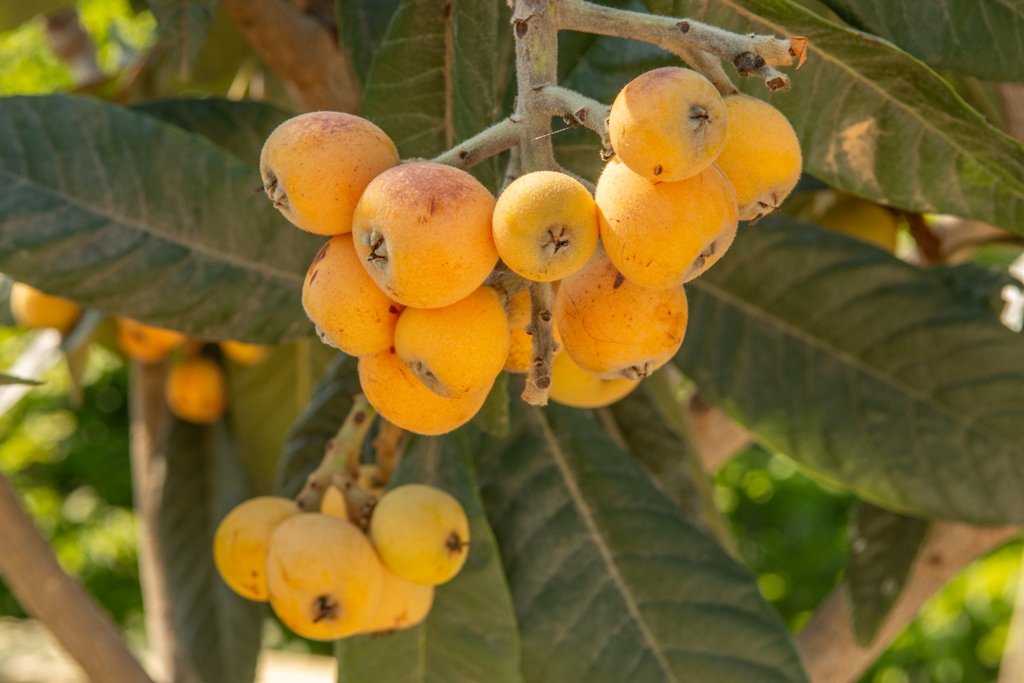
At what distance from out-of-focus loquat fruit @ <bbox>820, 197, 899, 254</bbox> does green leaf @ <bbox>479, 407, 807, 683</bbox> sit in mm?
484

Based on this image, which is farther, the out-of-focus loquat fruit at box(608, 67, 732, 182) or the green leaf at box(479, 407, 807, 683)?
the green leaf at box(479, 407, 807, 683)

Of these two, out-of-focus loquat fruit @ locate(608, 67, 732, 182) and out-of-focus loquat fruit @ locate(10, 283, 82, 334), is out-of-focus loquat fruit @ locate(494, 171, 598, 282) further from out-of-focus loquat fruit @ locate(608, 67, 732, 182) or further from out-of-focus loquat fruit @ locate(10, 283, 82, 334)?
out-of-focus loquat fruit @ locate(10, 283, 82, 334)

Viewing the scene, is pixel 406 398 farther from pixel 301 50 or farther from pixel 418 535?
pixel 301 50

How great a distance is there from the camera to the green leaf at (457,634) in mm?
875

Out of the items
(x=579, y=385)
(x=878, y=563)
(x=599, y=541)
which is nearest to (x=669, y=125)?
(x=579, y=385)

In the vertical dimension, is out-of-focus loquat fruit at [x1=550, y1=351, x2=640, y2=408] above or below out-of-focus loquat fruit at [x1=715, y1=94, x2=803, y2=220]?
below

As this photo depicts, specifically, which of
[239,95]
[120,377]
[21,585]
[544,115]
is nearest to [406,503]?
[544,115]

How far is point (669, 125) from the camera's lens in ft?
1.50

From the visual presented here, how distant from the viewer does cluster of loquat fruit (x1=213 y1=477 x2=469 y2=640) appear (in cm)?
70

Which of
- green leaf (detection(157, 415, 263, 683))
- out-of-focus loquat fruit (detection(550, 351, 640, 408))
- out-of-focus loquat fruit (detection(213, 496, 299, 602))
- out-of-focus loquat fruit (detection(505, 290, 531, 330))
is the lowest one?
green leaf (detection(157, 415, 263, 683))

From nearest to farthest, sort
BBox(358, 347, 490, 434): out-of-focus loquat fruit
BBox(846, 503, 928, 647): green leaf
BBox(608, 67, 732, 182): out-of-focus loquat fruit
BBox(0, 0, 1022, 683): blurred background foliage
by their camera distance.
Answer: BBox(608, 67, 732, 182): out-of-focus loquat fruit, BBox(358, 347, 490, 434): out-of-focus loquat fruit, BBox(846, 503, 928, 647): green leaf, BBox(0, 0, 1022, 683): blurred background foliage

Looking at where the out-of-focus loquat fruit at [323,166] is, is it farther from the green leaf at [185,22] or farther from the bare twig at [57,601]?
the bare twig at [57,601]

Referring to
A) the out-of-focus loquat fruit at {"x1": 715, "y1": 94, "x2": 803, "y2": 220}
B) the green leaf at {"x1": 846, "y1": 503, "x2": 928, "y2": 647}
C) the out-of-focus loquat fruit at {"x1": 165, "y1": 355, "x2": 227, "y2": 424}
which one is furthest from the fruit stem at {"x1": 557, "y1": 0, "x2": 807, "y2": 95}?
the out-of-focus loquat fruit at {"x1": 165, "y1": 355, "x2": 227, "y2": 424}

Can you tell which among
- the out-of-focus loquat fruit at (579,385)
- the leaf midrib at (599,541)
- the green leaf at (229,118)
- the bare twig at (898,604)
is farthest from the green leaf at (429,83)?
the bare twig at (898,604)
